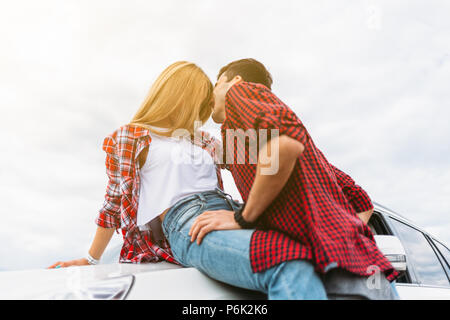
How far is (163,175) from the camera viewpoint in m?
1.84

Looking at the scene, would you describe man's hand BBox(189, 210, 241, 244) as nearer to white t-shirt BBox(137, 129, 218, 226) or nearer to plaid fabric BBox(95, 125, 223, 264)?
white t-shirt BBox(137, 129, 218, 226)

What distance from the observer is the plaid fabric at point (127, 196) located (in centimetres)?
186

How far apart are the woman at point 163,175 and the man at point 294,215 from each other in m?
0.37

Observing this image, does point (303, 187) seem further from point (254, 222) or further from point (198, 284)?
point (198, 284)

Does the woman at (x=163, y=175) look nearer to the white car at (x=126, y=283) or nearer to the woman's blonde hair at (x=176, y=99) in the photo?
the woman's blonde hair at (x=176, y=99)

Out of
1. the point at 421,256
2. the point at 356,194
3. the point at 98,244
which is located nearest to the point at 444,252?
the point at 421,256

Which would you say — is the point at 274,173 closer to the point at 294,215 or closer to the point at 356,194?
the point at 294,215

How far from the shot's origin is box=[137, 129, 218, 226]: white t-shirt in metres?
1.77

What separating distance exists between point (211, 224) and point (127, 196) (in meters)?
0.78

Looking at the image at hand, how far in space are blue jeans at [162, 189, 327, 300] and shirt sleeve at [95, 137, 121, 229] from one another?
1.61ft

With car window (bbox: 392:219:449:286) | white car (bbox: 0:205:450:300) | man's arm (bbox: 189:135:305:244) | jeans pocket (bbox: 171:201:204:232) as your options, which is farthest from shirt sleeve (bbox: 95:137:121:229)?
car window (bbox: 392:219:449:286)

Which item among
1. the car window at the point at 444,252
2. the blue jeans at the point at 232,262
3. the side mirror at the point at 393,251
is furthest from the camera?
the car window at the point at 444,252

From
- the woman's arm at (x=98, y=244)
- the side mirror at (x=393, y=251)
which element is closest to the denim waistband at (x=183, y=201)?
the woman's arm at (x=98, y=244)

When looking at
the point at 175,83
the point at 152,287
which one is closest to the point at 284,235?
the point at 152,287
